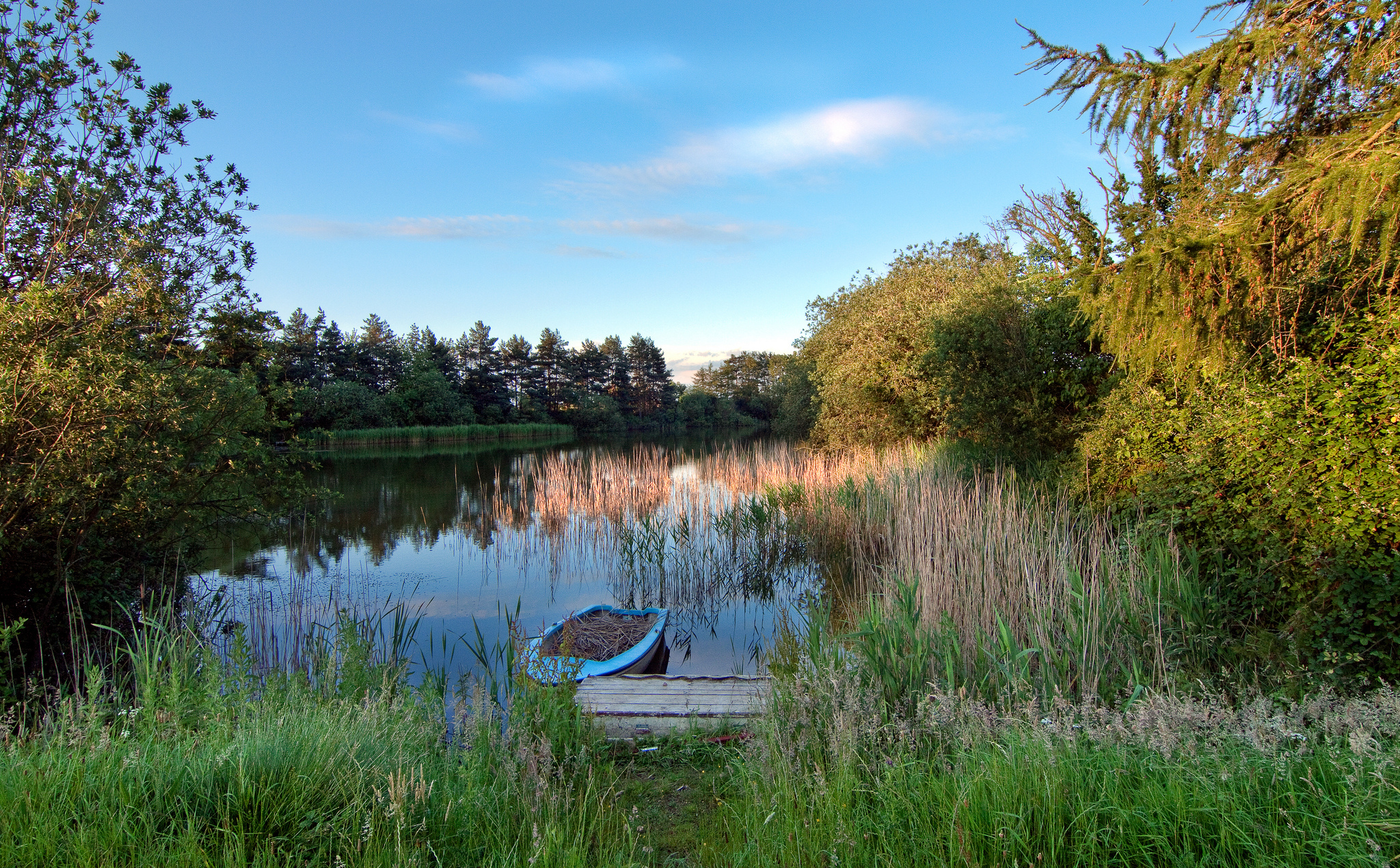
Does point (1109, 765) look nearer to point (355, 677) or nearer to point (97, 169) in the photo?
point (355, 677)

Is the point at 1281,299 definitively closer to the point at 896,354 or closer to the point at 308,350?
the point at 896,354

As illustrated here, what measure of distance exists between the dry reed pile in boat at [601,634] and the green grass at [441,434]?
25.6 meters

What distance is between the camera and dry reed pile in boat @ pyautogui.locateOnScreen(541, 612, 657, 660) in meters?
5.88

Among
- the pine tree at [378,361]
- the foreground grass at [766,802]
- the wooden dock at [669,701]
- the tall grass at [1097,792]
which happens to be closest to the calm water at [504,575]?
the wooden dock at [669,701]

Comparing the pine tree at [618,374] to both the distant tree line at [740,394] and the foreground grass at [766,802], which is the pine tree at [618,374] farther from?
the foreground grass at [766,802]

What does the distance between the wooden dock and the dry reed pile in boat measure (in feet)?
2.60

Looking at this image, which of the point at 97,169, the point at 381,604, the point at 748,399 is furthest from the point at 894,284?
the point at 748,399

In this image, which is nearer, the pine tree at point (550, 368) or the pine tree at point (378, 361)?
the pine tree at point (378, 361)

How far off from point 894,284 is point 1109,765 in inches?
718

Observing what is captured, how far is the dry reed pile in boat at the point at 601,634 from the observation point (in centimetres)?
588

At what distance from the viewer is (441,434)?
40.1m

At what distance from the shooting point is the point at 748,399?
238 feet

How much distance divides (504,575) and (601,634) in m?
3.70

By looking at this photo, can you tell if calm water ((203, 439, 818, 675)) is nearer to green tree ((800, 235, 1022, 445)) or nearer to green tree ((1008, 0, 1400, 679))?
green tree ((1008, 0, 1400, 679))
